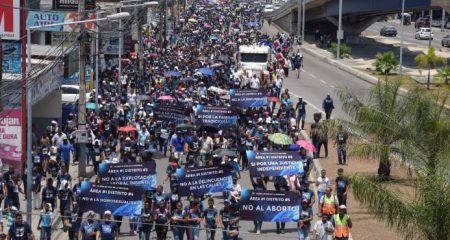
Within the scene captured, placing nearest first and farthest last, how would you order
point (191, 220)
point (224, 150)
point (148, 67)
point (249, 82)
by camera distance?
point (191, 220) < point (224, 150) < point (249, 82) < point (148, 67)

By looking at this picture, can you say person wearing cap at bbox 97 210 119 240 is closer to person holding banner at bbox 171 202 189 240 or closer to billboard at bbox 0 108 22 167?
person holding banner at bbox 171 202 189 240

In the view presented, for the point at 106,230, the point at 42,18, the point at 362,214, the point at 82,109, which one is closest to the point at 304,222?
the point at 362,214

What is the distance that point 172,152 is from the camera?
99.3 feet

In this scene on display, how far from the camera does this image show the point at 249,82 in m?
46.7

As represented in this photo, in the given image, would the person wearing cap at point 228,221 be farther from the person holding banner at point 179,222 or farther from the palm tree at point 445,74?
the palm tree at point 445,74

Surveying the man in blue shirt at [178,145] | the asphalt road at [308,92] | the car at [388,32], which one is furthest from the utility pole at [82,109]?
the car at [388,32]

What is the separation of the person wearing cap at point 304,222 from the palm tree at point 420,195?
5.72 ft

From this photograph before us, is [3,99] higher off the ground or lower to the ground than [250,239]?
higher

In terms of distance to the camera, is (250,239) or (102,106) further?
(102,106)

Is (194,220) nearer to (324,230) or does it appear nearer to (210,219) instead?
(210,219)

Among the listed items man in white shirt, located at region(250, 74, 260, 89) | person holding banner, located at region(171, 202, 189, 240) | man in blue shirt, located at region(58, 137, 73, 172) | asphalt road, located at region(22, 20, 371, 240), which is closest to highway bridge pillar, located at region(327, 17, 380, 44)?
asphalt road, located at region(22, 20, 371, 240)

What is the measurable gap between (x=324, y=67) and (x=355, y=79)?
287 inches

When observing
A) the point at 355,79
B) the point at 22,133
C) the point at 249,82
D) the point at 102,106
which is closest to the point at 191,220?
the point at 22,133

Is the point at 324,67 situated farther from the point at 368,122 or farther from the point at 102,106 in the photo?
the point at 368,122
